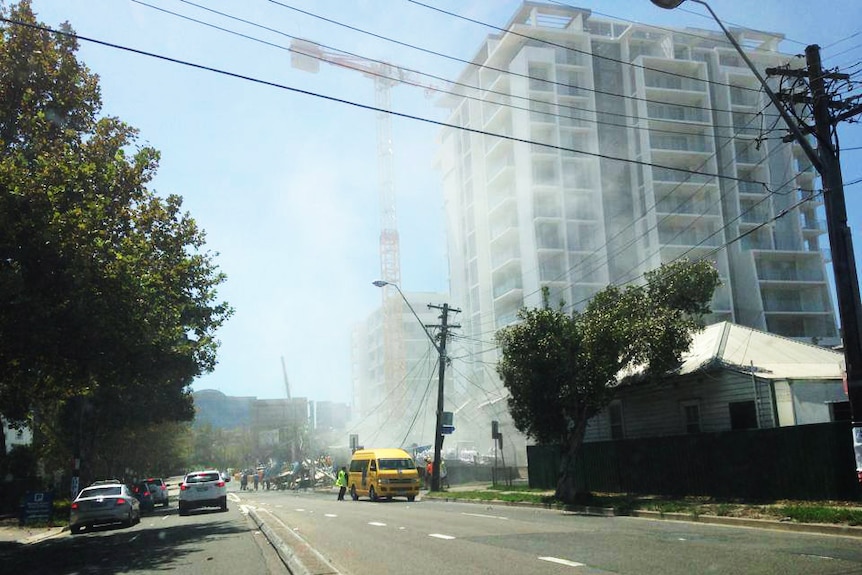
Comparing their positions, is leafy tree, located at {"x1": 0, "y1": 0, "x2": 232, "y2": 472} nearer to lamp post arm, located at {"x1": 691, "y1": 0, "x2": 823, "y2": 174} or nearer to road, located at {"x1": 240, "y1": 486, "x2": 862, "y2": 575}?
road, located at {"x1": 240, "y1": 486, "x2": 862, "y2": 575}

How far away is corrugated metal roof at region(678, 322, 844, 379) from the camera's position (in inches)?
909

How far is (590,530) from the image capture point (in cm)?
1440

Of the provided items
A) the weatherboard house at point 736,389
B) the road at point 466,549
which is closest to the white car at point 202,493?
the road at point 466,549

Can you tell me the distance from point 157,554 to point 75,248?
608cm

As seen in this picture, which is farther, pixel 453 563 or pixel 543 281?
pixel 543 281

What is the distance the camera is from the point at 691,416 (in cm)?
2561

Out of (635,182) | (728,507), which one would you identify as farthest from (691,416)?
(635,182)

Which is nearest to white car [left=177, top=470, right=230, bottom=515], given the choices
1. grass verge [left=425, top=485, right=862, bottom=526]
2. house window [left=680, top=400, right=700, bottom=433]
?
grass verge [left=425, top=485, right=862, bottom=526]

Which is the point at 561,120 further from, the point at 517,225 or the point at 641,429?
the point at 641,429

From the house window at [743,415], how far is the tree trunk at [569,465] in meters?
4.74

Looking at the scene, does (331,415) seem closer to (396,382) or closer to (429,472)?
(396,382)

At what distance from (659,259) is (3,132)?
5887cm

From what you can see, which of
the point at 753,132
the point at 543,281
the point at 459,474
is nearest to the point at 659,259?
the point at 543,281

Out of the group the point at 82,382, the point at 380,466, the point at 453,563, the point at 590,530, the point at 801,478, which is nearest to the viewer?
the point at 453,563
